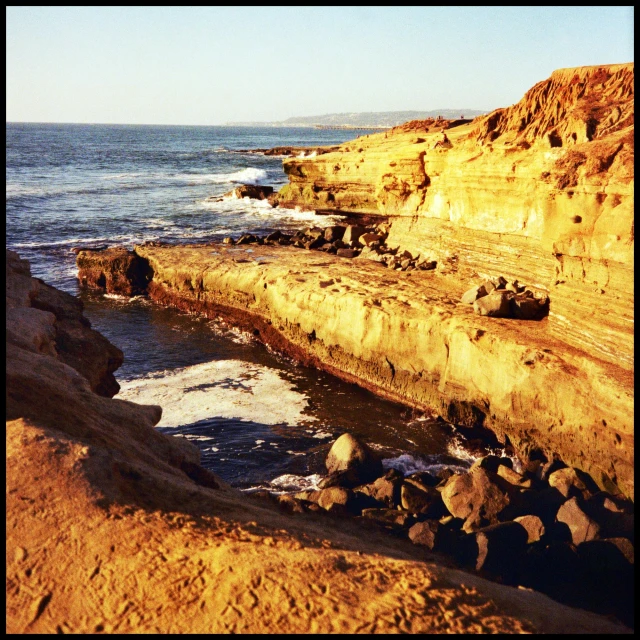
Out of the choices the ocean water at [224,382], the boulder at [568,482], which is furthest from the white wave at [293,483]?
the boulder at [568,482]

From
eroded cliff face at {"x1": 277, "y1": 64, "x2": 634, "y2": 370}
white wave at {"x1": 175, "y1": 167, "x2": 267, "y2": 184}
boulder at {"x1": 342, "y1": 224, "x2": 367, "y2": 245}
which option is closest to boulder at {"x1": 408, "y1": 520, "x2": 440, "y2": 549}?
eroded cliff face at {"x1": 277, "y1": 64, "x2": 634, "y2": 370}

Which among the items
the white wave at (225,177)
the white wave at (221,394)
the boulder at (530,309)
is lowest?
the white wave at (221,394)

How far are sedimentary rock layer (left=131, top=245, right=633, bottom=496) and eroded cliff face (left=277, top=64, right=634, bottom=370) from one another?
2.62 feet

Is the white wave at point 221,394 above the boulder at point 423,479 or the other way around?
above

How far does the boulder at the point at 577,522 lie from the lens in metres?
9.71

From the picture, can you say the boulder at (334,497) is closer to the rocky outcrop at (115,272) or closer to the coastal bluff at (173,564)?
the coastal bluff at (173,564)

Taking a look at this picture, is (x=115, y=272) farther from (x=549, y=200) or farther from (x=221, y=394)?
(x=549, y=200)

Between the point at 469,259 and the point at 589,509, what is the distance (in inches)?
340

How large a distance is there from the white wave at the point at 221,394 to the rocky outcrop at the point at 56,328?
269 cm

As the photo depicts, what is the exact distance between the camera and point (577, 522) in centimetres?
987

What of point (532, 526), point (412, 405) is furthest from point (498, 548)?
point (412, 405)

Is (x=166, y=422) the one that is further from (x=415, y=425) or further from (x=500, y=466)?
(x=500, y=466)

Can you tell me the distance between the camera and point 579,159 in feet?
40.1

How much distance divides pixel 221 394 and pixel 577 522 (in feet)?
30.4
